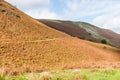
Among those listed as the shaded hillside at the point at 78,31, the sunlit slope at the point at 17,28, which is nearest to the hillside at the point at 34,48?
the sunlit slope at the point at 17,28

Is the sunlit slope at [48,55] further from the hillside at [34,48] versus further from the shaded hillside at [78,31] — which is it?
the shaded hillside at [78,31]

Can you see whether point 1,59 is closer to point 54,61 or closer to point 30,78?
point 54,61

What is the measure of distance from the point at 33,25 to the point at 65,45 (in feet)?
30.9

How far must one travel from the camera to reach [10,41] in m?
48.5

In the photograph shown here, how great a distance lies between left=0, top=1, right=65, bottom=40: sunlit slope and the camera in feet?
172

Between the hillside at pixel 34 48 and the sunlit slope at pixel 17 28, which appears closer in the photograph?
the hillside at pixel 34 48

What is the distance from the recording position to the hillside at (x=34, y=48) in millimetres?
41597

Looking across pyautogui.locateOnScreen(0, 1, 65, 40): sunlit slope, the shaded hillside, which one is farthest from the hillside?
the shaded hillside

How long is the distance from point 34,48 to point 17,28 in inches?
337

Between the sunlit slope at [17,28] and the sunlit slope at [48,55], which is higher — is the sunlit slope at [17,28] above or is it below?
above

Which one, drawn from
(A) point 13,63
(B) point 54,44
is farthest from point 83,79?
(B) point 54,44

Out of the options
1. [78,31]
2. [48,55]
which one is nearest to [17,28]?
[48,55]

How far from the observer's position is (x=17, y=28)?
5569 centimetres

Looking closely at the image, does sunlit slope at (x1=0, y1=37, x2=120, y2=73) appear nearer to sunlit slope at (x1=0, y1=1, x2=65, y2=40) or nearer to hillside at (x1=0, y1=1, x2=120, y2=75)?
hillside at (x1=0, y1=1, x2=120, y2=75)
